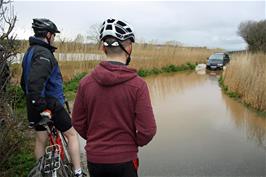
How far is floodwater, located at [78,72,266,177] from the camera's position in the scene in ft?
19.1

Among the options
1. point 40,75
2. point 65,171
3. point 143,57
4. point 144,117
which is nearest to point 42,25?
point 40,75

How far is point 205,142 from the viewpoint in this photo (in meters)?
7.32

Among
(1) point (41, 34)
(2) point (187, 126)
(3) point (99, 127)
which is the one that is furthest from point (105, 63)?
(2) point (187, 126)

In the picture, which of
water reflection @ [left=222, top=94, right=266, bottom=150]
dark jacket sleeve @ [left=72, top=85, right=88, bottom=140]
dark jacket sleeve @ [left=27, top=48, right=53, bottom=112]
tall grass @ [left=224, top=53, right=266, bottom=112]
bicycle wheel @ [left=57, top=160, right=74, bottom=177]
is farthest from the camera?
tall grass @ [left=224, top=53, right=266, bottom=112]

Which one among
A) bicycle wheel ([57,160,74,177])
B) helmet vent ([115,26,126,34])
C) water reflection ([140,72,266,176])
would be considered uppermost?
helmet vent ([115,26,126,34])

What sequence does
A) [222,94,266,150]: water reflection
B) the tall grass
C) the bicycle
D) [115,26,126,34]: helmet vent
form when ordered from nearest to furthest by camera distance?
[115,26,126,34]: helmet vent < the bicycle < [222,94,266,150]: water reflection < the tall grass

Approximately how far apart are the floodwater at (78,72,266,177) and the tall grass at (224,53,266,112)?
1.42ft

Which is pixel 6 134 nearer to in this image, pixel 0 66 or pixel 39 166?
pixel 0 66

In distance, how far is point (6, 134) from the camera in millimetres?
4301

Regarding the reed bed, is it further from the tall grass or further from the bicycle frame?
the tall grass

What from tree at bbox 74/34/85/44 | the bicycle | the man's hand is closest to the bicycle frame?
the bicycle

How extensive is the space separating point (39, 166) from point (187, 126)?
5.95m

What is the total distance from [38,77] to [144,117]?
171 centimetres

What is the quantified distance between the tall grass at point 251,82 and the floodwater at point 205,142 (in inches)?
17.0
